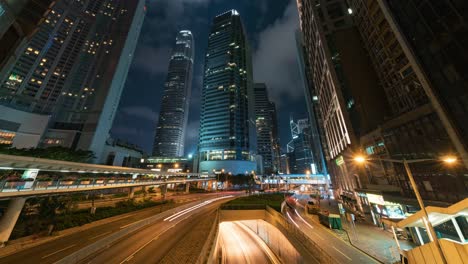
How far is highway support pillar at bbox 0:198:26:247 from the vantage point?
15.5 meters

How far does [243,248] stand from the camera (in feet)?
102

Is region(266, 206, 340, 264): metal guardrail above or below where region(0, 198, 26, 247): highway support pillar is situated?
below

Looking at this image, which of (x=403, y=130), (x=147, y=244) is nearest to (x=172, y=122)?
(x=147, y=244)

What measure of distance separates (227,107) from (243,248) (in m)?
92.5

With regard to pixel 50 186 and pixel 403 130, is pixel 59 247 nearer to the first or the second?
pixel 50 186

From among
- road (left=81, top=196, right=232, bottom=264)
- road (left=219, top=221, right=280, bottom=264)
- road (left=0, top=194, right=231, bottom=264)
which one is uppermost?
road (left=0, top=194, right=231, bottom=264)

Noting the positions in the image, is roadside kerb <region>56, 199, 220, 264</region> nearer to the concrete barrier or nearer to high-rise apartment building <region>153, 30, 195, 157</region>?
the concrete barrier

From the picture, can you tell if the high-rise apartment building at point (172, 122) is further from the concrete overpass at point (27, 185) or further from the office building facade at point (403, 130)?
the office building facade at point (403, 130)

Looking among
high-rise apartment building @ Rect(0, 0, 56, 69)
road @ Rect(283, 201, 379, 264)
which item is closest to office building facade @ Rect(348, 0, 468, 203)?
road @ Rect(283, 201, 379, 264)

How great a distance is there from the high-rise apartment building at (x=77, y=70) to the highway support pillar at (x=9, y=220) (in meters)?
69.1

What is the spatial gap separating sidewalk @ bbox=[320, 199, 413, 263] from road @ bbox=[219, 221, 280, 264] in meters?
11.2

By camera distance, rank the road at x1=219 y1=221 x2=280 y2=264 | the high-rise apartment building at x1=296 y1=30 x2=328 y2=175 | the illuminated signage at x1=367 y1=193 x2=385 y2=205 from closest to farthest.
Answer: the illuminated signage at x1=367 y1=193 x2=385 y2=205, the road at x1=219 y1=221 x2=280 y2=264, the high-rise apartment building at x1=296 y1=30 x2=328 y2=175

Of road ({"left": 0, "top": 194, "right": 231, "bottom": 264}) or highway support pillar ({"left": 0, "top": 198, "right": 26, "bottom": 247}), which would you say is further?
highway support pillar ({"left": 0, "top": 198, "right": 26, "bottom": 247})

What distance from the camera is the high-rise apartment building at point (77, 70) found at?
71.9 metres
